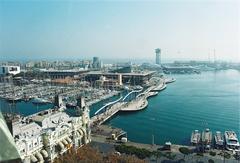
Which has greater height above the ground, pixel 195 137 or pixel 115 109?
pixel 115 109

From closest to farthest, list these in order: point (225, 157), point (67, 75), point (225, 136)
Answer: point (225, 157) → point (225, 136) → point (67, 75)

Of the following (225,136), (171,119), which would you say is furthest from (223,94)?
(225,136)

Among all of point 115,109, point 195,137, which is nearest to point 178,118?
point 195,137

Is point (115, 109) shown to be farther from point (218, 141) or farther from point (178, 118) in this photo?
point (218, 141)

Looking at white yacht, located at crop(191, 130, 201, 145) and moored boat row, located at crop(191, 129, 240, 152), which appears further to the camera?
white yacht, located at crop(191, 130, 201, 145)

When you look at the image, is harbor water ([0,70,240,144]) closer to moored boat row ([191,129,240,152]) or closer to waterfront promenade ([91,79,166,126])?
waterfront promenade ([91,79,166,126])

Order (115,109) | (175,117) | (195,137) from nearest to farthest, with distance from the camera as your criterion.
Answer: (195,137)
(175,117)
(115,109)

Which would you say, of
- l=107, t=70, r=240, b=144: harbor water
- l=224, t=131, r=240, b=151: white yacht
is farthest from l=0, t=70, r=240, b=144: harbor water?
l=224, t=131, r=240, b=151: white yacht

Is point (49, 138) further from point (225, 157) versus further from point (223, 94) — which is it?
point (223, 94)

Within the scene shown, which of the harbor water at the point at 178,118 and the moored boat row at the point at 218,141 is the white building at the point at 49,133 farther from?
the moored boat row at the point at 218,141
